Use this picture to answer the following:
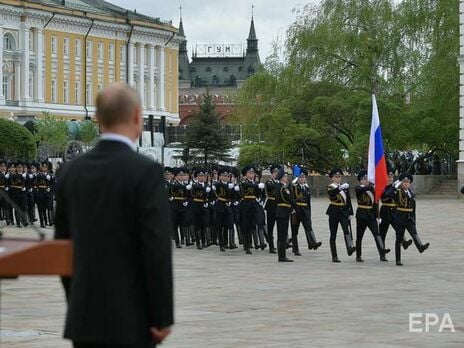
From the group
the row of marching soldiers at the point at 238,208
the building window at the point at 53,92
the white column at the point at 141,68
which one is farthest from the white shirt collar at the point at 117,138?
the white column at the point at 141,68

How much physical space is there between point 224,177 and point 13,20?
85.9 meters

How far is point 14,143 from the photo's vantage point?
73.9 m

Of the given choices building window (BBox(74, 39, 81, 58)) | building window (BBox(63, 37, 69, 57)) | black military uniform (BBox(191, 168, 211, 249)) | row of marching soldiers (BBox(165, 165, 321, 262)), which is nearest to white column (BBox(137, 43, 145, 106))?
building window (BBox(74, 39, 81, 58))

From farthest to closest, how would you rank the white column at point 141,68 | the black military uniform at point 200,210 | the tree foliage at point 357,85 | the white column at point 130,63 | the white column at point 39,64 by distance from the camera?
the white column at point 141,68 → the white column at point 130,63 → the white column at point 39,64 → the tree foliage at point 357,85 → the black military uniform at point 200,210

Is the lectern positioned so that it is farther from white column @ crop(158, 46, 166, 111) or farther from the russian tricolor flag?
white column @ crop(158, 46, 166, 111)

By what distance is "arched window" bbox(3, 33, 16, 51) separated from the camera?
368 feet

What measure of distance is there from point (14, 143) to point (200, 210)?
47.0m

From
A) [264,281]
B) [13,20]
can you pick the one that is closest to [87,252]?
[264,281]

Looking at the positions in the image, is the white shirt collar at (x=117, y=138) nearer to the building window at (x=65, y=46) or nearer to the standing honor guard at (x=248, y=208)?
the standing honor guard at (x=248, y=208)

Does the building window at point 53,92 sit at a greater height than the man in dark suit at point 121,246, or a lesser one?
greater

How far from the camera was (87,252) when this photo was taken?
6430 mm

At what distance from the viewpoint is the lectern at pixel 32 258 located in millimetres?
6094

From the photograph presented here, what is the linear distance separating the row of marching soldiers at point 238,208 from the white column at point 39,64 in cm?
8580

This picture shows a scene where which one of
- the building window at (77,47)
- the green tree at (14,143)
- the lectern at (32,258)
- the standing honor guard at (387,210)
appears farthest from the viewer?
the building window at (77,47)
